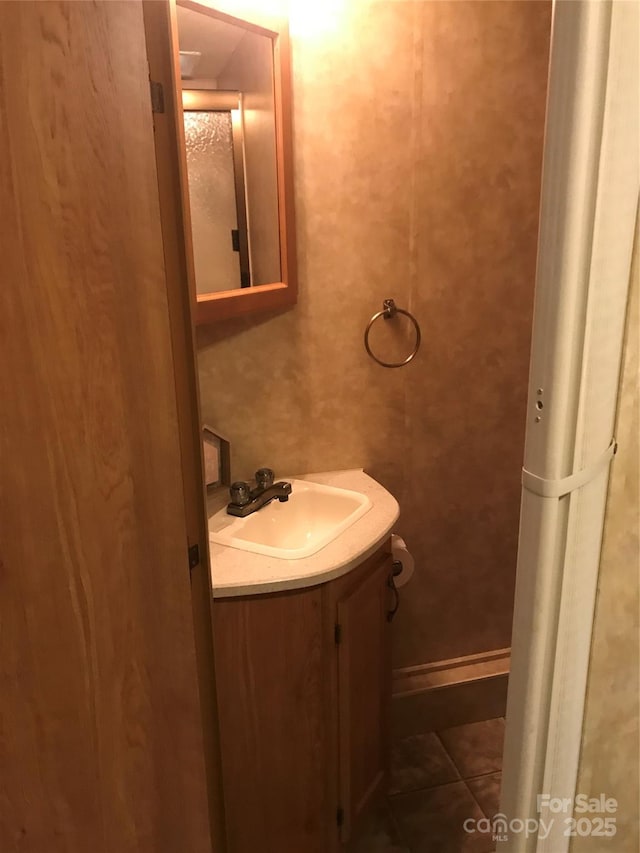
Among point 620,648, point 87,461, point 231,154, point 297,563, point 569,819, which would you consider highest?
point 231,154

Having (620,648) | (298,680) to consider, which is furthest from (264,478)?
(620,648)

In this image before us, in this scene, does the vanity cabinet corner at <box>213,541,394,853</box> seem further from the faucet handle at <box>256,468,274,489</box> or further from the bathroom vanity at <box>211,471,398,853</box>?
the faucet handle at <box>256,468,274,489</box>

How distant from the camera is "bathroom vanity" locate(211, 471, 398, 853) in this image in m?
1.48

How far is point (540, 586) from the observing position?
0.90m

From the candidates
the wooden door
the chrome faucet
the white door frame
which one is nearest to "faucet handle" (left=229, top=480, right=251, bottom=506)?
the chrome faucet

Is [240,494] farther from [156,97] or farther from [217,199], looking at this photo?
[156,97]

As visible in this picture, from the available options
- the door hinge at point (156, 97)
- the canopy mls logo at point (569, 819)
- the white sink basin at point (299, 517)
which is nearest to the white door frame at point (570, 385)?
the canopy mls logo at point (569, 819)

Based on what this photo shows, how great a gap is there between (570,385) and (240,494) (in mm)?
1121

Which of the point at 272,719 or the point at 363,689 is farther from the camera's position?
the point at 363,689

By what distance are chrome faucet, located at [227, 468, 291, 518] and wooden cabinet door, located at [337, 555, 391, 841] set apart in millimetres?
340

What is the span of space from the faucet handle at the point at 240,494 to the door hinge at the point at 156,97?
1.03 meters

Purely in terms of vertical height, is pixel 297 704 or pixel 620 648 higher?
pixel 620 648

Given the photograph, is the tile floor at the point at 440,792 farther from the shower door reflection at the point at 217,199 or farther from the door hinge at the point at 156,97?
the door hinge at the point at 156,97

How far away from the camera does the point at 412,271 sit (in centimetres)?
194
